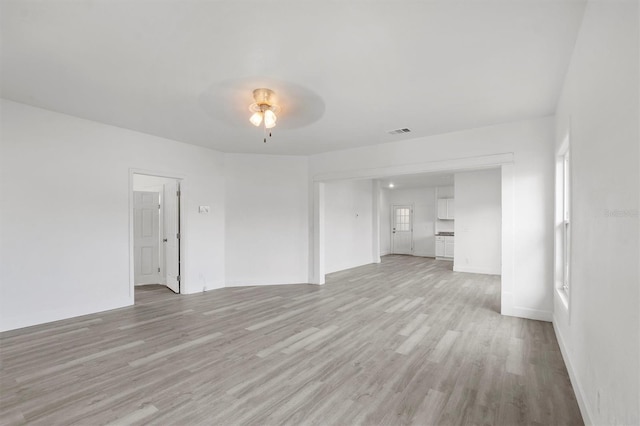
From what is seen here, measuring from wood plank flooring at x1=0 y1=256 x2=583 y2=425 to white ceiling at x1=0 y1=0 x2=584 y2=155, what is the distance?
2.73 m

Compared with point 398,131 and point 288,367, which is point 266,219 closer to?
point 398,131

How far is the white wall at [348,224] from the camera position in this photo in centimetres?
803

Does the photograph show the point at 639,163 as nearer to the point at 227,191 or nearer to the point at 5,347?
the point at 5,347

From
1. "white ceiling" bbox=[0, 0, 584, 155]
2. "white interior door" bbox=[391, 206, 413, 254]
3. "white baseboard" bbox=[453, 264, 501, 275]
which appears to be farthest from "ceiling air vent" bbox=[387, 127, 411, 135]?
"white interior door" bbox=[391, 206, 413, 254]

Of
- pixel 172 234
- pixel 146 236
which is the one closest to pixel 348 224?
pixel 172 234

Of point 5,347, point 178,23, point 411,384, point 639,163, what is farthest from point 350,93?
point 5,347

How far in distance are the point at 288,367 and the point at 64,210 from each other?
3.70 m

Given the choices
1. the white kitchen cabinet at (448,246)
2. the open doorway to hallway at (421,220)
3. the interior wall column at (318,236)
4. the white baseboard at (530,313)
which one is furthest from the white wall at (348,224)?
the white baseboard at (530,313)

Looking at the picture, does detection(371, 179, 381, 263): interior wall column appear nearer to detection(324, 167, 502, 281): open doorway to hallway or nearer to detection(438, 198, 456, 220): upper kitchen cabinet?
detection(324, 167, 502, 281): open doorway to hallway

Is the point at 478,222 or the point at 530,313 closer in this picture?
the point at 530,313

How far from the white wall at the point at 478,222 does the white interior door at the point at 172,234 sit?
665 centimetres

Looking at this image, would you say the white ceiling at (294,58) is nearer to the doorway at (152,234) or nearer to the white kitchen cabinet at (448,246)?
the doorway at (152,234)

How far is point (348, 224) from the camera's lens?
8.70 m

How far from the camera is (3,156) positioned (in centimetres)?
365
